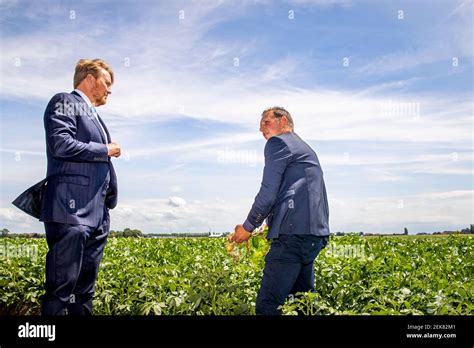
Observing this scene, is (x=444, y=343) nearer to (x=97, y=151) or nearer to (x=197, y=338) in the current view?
(x=197, y=338)

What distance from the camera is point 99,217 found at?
4.36m

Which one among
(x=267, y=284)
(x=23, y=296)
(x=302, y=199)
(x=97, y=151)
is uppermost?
(x=97, y=151)

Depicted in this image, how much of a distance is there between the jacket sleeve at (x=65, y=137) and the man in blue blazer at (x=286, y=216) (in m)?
1.35

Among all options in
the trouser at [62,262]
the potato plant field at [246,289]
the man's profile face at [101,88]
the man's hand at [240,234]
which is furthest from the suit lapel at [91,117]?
the potato plant field at [246,289]

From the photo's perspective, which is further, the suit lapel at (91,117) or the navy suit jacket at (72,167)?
the suit lapel at (91,117)

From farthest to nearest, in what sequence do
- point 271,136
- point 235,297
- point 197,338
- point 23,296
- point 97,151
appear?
point 23,296 < point 235,297 < point 271,136 < point 97,151 < point 197,338

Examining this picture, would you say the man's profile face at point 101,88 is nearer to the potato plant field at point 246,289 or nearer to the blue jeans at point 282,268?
the potato plant field at point 246,289

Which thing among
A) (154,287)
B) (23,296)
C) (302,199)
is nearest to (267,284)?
(302,199)

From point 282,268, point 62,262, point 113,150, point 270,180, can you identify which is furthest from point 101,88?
point 282,268

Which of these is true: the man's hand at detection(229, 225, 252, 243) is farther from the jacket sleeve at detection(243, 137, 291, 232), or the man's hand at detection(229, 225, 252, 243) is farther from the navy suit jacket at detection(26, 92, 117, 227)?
the navy suit jacket at detection(26, 92, 117, 227)

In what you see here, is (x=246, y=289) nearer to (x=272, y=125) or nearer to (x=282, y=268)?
(x=282, y=268)

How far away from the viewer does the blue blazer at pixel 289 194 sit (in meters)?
4.30

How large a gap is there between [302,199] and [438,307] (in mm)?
1533

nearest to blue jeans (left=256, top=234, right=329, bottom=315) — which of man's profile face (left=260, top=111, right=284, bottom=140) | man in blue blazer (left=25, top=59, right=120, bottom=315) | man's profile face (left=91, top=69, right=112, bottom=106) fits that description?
man's profile face (left=260, top=111, right=284, bottom=140)
